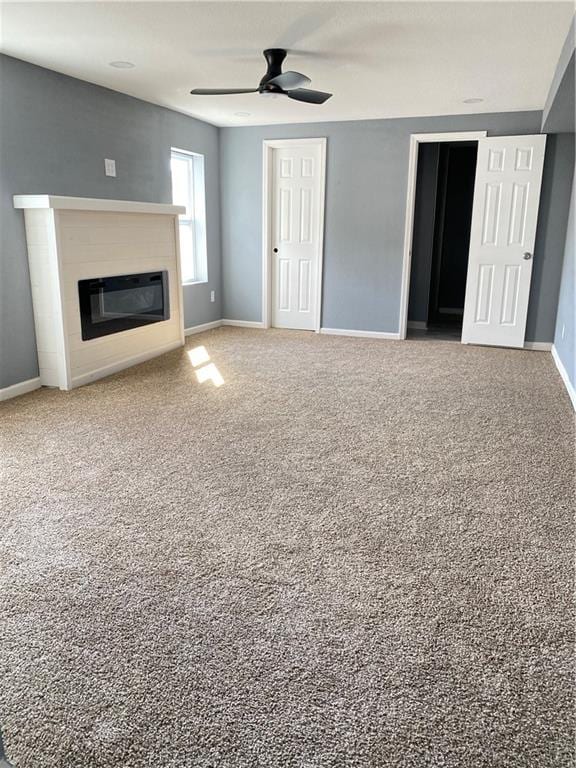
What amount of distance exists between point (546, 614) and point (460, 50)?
11.1ft

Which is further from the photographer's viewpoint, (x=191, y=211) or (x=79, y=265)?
(x=191, y=211)

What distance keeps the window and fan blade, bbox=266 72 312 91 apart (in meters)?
2.77

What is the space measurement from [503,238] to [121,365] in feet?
13.0

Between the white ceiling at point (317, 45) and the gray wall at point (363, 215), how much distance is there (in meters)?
0.83

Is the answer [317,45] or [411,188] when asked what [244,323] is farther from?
[317,45]

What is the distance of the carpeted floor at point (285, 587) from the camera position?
1.45 meters

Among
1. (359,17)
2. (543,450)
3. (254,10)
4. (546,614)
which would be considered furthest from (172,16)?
(546,614)

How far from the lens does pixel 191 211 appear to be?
21.6 feet

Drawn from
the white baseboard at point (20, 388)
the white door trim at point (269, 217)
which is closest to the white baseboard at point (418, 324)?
the white door trim at point (269, 217)

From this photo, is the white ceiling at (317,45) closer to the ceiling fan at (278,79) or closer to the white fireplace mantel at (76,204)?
the ceiling fan at (278,79)

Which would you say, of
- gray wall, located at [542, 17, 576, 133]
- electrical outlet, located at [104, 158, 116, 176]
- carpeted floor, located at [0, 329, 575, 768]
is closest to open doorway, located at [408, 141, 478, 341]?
gray wall, located at [542, 17, 576, 133]

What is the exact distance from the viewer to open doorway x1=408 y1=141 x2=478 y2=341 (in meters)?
6.95

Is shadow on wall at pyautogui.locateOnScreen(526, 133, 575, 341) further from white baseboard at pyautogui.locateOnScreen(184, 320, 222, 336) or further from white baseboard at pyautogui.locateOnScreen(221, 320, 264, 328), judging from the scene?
white baseboard at pyautogui.locateOnScreen(184, 320, 222, 336)

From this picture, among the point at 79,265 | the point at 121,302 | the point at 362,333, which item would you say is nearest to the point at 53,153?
the point at 79,265
